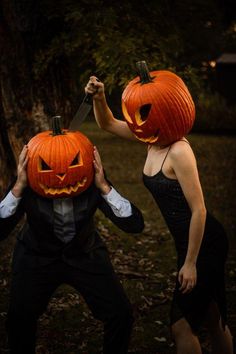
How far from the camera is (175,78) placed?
12.2 feet

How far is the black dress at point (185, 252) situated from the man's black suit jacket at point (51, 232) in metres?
0.24

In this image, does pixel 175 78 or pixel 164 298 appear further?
pixel 164 298

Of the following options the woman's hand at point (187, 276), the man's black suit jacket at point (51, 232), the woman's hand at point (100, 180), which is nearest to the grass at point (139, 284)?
the woman's hand at point (187, 276)

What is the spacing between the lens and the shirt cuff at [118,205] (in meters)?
3.58

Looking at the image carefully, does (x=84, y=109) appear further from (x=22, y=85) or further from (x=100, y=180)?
(x=22, y=85)

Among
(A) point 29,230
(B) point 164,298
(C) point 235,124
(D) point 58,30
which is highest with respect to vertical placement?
(D) point 58,30

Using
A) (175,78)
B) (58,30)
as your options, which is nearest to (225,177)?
(58,30)

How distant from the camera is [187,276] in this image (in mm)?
3477

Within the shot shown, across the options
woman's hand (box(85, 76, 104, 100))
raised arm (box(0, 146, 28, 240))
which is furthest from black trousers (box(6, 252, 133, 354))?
woman's hand (box(85, 76, 104, 100))

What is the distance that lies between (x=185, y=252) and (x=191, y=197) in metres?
0.47

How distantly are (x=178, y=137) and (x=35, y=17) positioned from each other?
13.8 feet

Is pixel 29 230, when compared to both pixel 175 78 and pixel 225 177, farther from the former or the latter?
pixel 225 177

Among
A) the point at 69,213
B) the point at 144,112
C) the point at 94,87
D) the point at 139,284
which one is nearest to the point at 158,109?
the point at 144,112

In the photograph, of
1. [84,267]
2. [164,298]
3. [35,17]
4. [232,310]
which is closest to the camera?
[84,267]
